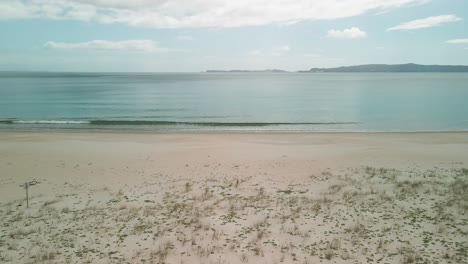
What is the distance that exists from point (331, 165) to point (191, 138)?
14.8m

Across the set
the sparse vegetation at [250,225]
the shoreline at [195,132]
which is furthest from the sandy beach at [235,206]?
the shoreline at [195,132]

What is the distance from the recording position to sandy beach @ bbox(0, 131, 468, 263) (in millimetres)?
10211

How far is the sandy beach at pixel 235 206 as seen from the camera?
10.2 meters

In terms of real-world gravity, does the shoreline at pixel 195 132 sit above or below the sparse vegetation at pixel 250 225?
above

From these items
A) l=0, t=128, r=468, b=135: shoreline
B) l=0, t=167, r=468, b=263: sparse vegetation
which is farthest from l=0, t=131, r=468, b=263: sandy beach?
l=0, t=128, r=468, b=135: shoreline

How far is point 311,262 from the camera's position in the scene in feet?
31.5

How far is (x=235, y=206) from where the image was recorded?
13617mm

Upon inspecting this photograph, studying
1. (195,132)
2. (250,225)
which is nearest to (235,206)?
(250,225)

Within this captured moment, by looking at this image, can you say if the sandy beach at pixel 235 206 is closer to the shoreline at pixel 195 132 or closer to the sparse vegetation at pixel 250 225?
the sparse vegetation at pixel 250 225

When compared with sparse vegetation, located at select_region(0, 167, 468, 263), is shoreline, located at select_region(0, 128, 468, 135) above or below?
above

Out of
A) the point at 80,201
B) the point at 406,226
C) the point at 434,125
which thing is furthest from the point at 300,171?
the point at 434,125

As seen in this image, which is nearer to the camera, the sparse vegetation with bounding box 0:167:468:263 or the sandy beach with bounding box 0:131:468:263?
the sparse vegetation with bounding box 0:167:468:263

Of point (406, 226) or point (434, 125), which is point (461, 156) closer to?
point (406, 226)

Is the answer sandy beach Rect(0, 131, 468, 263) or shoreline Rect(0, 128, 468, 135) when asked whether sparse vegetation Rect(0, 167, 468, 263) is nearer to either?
sandy beach Rect(0, 131, 468, 263)
